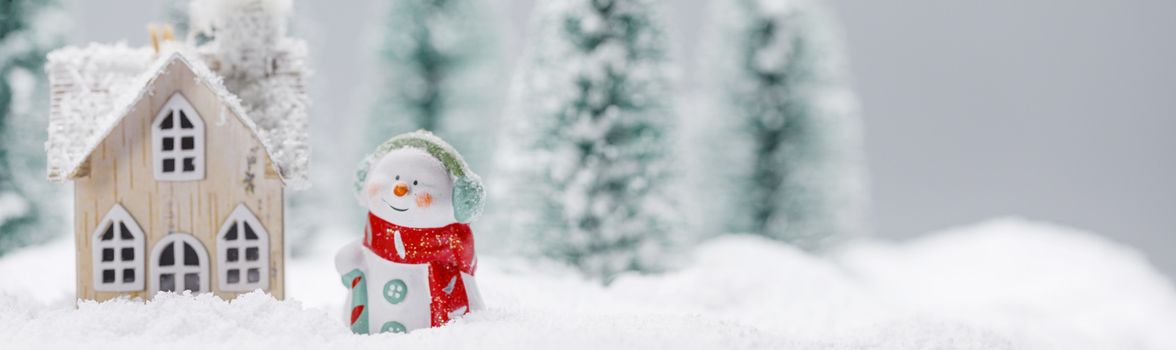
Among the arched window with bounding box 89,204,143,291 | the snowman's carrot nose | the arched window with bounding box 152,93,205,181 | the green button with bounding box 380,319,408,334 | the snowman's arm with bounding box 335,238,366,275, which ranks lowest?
the green button with bounding box 380,319,408,334

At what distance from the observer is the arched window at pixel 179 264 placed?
489cm

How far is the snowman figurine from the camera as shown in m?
4.52

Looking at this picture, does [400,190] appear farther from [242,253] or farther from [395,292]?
[242,253]

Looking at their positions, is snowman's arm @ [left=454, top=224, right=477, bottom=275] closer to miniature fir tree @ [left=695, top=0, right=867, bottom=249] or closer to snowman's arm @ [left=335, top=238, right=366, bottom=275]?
snowman's arm @ [left=335, top=238, right=366, bottom=275]

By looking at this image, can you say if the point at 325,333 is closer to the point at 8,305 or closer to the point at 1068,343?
the point at 8,305

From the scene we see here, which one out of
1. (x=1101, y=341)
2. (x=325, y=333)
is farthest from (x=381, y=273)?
(x=1101, y=341)

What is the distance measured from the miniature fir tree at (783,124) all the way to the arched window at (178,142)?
5.85 meters

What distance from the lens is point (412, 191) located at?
14.8ft

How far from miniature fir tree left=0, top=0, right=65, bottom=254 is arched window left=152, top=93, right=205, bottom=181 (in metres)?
3.46

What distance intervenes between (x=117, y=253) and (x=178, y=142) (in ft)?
2.12

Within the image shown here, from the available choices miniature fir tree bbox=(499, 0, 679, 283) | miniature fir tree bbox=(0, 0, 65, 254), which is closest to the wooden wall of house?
Answer: miniature fir tree bbox=(499, 0, 679, 283)

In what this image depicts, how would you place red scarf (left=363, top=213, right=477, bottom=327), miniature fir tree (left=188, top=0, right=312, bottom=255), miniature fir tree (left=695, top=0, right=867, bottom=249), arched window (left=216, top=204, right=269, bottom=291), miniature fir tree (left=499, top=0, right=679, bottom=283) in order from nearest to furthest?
red scarf (left=363, top=213, right=477, bottom=327) < arched window (left=216, top=204, right=269, bottom=291) < miniature fir tree (left=188, top=0, right=312, bottom=255) < miniature fir tree (left=499, top=0, right=679, bottom=283) < miniature fir tree (left=695, top=0, right=867, bottom=249)

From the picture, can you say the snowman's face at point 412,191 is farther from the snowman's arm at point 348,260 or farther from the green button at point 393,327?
the green button at point 393,327

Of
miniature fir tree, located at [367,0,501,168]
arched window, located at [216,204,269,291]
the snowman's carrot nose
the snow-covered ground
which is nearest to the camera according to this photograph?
the snow-covered ground
